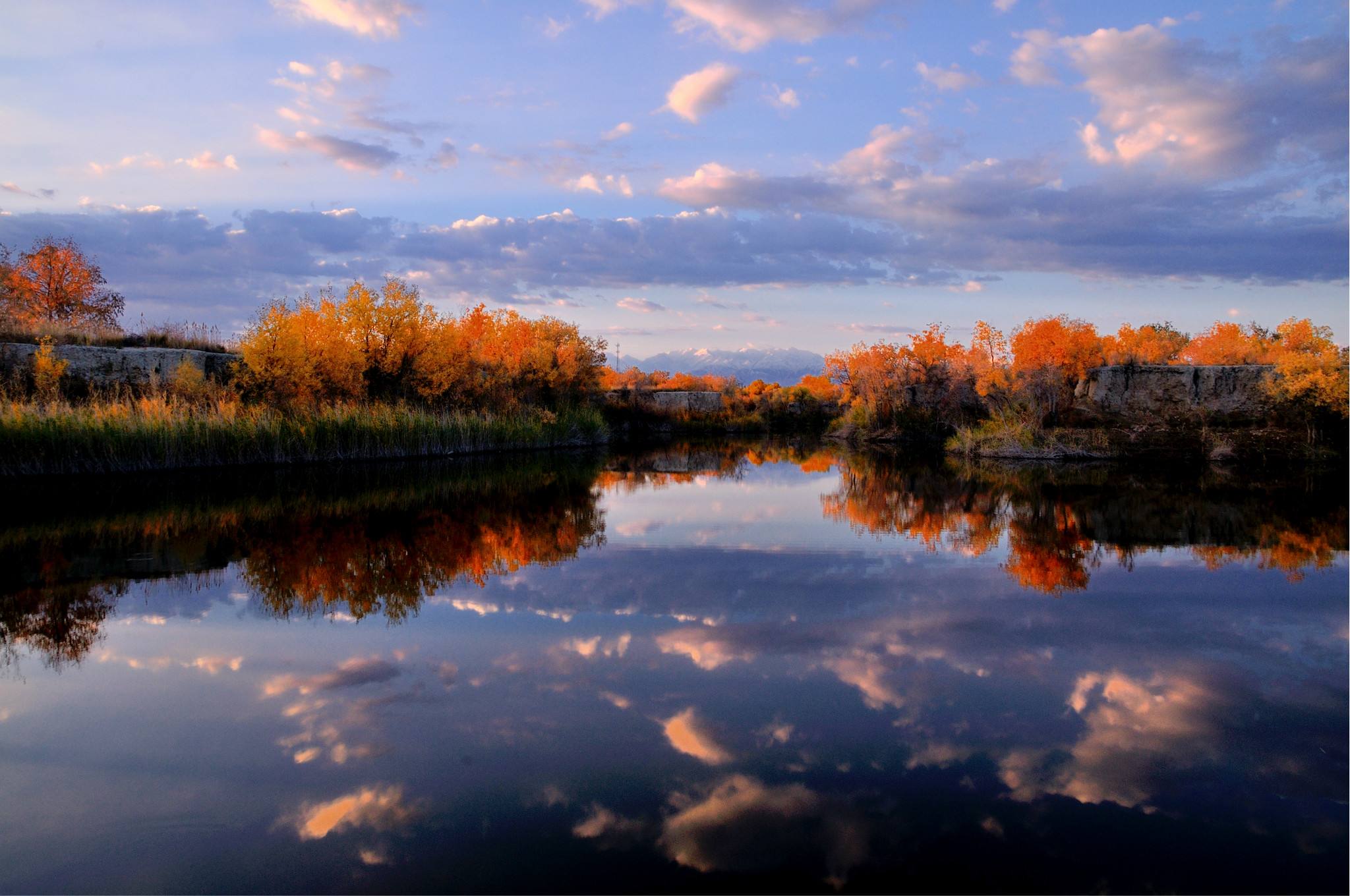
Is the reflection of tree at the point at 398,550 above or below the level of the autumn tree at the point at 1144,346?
below

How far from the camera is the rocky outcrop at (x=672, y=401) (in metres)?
41.5

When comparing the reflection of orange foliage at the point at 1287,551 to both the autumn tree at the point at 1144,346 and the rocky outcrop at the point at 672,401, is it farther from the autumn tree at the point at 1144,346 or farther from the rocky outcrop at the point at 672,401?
the rocky outcrop at the point at 672,401

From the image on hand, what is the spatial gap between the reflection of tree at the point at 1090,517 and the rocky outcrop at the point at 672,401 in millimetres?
24222

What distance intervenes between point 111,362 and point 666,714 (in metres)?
23.8

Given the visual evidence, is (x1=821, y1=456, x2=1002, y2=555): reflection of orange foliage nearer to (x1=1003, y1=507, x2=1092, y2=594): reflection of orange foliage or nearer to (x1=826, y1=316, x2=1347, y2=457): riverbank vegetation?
(x1=1003, y1=507, x2=1092, y2=594): reflection of orange foliage

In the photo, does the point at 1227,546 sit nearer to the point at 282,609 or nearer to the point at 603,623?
the point at 603,623

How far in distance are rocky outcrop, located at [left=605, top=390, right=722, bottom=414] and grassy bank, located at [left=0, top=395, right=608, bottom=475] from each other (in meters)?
16.1

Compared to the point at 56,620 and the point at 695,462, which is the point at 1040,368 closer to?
the point at 695,462

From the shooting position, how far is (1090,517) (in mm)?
11617

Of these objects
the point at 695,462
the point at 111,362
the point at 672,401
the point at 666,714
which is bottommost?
the point at 666,714

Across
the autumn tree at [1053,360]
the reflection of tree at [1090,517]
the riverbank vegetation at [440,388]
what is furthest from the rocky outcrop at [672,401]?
the reflection of tree at [1090,517]

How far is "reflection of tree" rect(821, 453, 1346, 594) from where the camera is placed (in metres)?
8.84

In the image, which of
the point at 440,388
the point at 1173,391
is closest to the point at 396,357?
the point at 440,388

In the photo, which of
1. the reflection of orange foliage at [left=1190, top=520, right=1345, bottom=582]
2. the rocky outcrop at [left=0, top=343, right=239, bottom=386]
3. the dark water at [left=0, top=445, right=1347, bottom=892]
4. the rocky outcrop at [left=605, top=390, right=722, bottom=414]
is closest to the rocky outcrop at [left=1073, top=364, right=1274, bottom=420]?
the reflection of orange foliage at [left=1190, top=520, right=1345, bottom=582]
